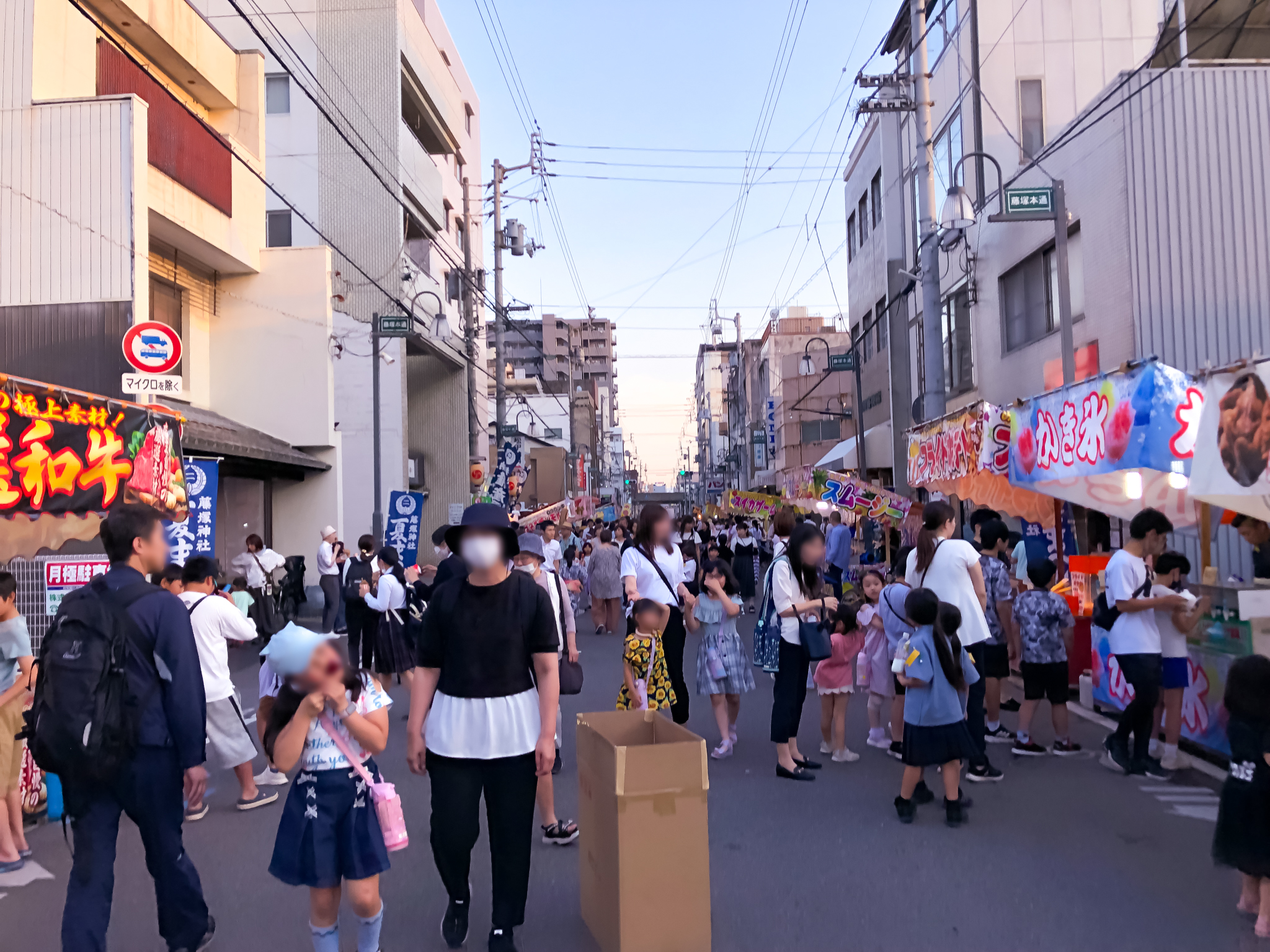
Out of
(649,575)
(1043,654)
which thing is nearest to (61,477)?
(649,575)

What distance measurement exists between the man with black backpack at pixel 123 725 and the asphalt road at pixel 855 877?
27.0 inches

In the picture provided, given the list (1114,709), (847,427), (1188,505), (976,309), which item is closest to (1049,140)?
(976,309)

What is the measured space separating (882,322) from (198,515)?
2559 cm

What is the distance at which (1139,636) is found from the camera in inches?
269

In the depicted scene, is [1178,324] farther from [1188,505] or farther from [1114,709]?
[1114,709]

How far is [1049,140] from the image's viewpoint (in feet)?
57.3

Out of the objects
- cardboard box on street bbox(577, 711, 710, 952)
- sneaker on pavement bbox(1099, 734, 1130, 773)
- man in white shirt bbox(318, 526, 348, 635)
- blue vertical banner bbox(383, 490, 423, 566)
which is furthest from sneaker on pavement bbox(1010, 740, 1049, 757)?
man in white shirt bbox(318, 526, 348, 635)

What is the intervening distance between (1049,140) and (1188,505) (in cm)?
1076

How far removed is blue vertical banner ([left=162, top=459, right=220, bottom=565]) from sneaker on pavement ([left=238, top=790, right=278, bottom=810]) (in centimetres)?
289

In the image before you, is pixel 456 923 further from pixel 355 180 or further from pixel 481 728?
pixel 355 180

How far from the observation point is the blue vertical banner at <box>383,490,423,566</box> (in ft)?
49.5

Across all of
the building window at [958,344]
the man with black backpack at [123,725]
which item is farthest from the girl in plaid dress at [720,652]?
the building window at [958,344]

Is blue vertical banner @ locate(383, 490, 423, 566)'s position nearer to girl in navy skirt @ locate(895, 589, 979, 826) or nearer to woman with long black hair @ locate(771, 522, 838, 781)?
woman with long black hair @ locate(771, 522, 838, 781)

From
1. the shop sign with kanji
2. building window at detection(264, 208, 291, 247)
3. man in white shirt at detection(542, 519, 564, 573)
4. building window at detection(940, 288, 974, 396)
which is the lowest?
man in white shirt at detection(542, 519, 564, 573)
